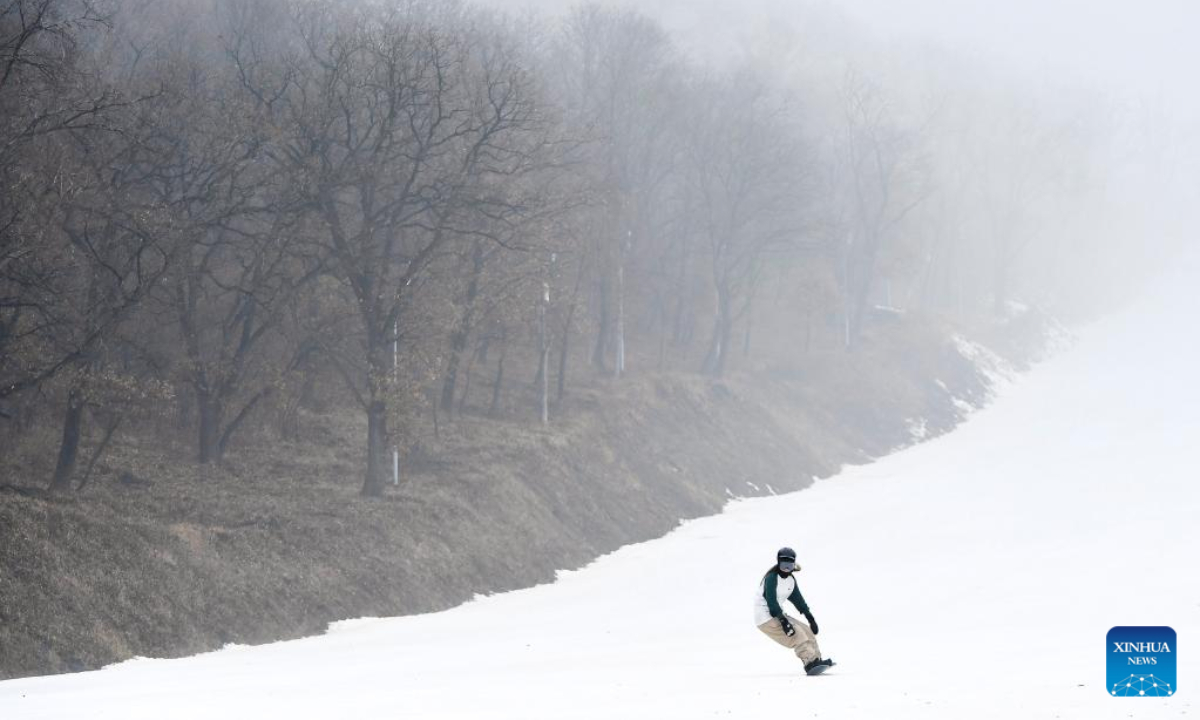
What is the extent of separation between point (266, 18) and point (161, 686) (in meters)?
41.4

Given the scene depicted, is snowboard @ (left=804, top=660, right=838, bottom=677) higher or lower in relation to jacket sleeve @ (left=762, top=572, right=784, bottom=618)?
lower

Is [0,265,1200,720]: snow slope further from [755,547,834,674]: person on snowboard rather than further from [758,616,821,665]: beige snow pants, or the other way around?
[755,547,834,674]: person on snowboard

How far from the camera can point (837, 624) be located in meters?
27.0

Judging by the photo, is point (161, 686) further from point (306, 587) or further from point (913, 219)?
point (913, 219)

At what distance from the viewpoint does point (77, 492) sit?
28.3 metres

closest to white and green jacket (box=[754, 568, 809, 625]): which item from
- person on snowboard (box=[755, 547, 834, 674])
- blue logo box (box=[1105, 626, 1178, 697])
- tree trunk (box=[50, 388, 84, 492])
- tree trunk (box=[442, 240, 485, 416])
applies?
person on snowboard (box=[755, 547, 834, 674])

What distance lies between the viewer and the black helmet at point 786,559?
51.7 ft

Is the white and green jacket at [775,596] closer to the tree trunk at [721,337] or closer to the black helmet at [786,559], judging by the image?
the black helmet at [786,559]

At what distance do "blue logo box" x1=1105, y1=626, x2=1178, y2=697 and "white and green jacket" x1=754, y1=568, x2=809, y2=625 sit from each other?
3.64m

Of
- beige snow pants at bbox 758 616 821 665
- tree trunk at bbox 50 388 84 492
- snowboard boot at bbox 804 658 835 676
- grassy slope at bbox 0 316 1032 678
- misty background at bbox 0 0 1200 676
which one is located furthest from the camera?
tree trunk at bbox 50 388 84 492

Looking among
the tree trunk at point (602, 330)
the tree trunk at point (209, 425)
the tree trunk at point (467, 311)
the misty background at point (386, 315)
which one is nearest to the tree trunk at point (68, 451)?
the misty background at point (386, 315)

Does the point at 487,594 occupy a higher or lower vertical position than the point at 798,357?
lower

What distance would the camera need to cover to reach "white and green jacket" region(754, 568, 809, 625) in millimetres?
16047

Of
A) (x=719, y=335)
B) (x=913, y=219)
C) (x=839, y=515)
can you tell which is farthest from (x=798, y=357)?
(x=839, y=515)
